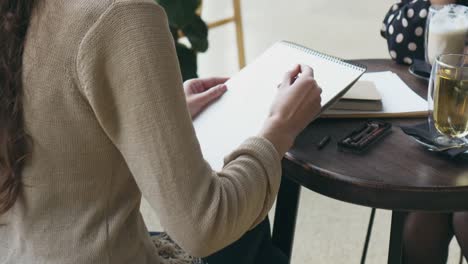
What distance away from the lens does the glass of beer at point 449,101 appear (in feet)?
2.86

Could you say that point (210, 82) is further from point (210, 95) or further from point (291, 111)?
point (291, 111)

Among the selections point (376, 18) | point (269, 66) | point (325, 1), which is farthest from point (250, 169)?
point (325, 1)

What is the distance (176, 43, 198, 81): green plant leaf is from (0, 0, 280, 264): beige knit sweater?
1471 mm

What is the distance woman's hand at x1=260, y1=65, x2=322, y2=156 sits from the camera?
31.0 inches

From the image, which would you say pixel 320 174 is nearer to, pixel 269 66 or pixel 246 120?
pixel 246 120

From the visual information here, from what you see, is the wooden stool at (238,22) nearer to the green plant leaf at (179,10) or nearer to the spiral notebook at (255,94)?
the green plant leaf at (179,10)

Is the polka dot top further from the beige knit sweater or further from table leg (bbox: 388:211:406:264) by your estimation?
the beige knit sweater

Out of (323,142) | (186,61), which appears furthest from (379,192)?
(186,61)

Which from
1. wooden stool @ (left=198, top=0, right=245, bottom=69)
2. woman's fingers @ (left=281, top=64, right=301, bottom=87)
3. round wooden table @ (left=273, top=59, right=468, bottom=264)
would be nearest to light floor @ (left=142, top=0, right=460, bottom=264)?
wooden stool @ (left=198, top=0, right=245, bottom=69)

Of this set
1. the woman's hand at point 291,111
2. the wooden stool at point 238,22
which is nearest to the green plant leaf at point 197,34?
the wooden stool at point 238,22

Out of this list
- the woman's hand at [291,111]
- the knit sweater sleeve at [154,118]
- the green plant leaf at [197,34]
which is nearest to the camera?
the knit sweater sleeve at [154,118]

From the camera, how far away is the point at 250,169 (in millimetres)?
730

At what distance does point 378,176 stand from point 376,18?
312cm

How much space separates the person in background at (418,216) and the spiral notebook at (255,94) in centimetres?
31
